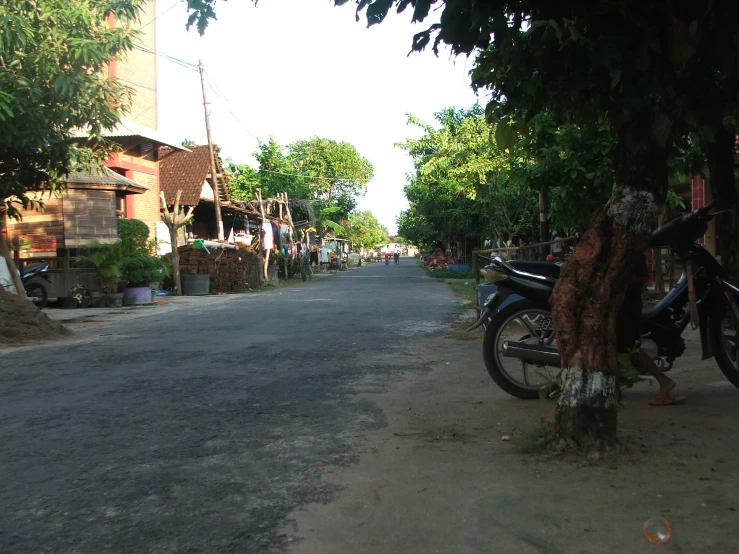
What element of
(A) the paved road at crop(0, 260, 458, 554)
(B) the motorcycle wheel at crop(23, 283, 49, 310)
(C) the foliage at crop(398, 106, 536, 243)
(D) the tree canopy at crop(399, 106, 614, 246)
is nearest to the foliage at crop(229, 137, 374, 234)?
(D) the tree canopy at crop(399, 106, 614, 246)

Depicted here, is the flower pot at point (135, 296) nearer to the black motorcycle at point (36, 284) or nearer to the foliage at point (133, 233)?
the foliage at point (133, 233)

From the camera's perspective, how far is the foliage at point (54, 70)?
1037 cm

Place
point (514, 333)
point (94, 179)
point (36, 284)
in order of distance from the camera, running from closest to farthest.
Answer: point (514, 333), point (36, 284), point (94, 179)

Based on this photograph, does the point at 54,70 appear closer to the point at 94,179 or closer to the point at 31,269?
the point at 31,269

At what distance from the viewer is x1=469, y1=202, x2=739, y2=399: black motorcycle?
16.8 ft

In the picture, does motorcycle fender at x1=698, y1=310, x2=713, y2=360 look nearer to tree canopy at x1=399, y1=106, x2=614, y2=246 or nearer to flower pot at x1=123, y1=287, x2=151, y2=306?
tree canopy at x1=399, y1=106, x2=614, y2=246

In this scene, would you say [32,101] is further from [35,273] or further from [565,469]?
[565,469]

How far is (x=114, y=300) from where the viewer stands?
17750 mm

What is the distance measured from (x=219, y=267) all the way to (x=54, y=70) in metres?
14.0

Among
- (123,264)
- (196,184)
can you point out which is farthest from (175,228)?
(196,184)

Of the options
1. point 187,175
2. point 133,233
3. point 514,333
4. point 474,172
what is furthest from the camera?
point 187,175

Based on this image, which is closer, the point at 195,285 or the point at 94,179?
the point at 94,179

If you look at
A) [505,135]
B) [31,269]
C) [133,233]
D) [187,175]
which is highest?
[187,175]

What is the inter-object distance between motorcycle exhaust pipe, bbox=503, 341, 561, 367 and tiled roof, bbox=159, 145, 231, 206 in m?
25.1
